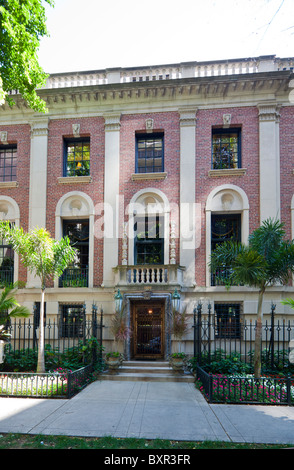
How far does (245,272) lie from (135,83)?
1023 centimetres

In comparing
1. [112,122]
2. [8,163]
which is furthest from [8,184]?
[112,122]

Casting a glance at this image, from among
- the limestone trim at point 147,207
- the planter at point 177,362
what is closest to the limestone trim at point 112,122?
the limestone trim at point 147,207

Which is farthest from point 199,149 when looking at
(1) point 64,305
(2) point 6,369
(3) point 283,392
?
(2) point 6,369

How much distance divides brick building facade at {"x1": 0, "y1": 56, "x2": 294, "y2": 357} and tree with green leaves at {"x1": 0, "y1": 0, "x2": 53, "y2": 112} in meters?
5.00

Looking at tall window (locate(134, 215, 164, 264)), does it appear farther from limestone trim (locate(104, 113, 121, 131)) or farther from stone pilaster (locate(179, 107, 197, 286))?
limestone trim (locate(104, 113, 121, 131))

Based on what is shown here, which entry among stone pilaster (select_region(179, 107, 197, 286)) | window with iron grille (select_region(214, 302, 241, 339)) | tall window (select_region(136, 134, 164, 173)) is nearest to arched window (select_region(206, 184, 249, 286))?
stone pilaster (select_region(179, 107, 197, 286))

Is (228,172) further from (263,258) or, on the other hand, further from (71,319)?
(71,319)

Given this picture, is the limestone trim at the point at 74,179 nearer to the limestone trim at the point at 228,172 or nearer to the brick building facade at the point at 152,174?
the brick building facade at the point at 152,174

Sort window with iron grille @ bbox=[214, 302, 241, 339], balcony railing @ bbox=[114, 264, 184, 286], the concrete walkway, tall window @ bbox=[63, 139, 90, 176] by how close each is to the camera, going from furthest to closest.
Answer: tall window @ bbox=[63, 139, 90, 176]
window with iron grille @ bbox=[214, 302, 241, 339]
balcony railing @ bbox=[114, 264, 184, 286]
the concrete walkway

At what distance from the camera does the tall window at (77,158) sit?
16953mm

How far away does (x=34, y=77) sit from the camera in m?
11.5

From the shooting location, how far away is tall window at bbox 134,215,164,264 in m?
16.0

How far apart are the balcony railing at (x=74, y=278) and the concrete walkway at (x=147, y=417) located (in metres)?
6.05
